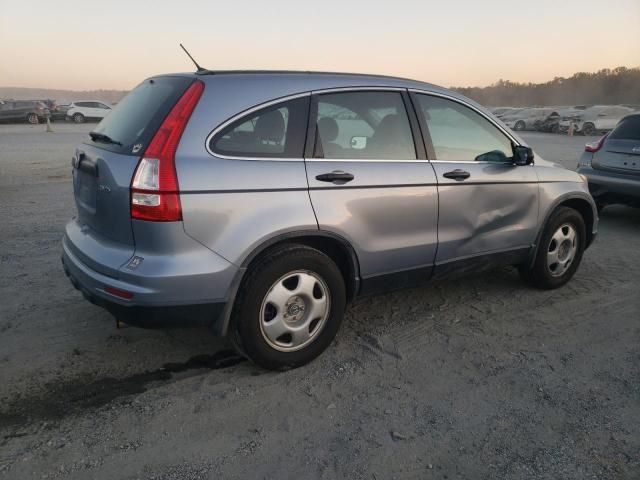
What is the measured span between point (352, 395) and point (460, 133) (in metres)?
2.11

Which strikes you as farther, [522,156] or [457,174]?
[522,156]

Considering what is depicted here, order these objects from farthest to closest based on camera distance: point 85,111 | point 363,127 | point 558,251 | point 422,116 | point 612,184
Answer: point 85,111 < point 612,184 < point 558,251 < point 422,116 < point 363,127

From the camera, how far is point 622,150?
6984mm

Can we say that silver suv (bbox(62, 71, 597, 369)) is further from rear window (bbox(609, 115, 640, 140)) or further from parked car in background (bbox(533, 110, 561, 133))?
parked car in background (bbox(533, 110, 561, 133))

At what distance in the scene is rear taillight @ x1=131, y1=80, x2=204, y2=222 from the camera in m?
2.63

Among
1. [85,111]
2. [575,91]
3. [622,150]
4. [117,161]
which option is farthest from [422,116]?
[575,91]

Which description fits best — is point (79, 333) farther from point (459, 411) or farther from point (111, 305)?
point (459, 411)

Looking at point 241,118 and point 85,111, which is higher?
point 241,118

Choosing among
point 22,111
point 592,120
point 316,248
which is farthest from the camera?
point 592,120

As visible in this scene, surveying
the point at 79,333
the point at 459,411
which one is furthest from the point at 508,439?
the point at 79,333

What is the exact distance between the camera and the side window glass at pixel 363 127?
10.5ft

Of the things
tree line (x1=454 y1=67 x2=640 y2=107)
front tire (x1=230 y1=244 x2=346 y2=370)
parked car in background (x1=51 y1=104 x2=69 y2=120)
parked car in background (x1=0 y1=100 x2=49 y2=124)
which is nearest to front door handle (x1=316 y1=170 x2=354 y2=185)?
front tire (x1=230 y1=244 x2=346 y2=370)

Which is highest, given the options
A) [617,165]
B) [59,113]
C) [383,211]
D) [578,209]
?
[383,211]

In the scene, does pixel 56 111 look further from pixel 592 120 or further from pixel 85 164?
pixel 85 164
